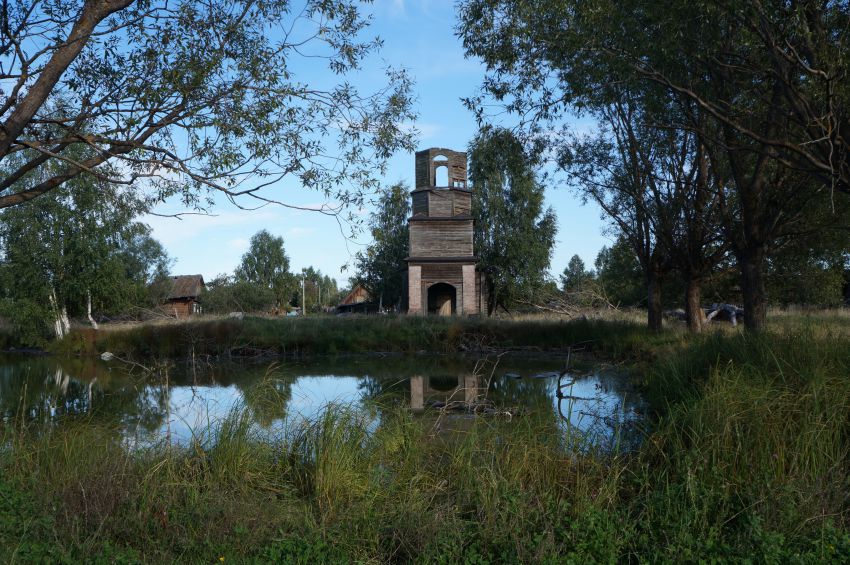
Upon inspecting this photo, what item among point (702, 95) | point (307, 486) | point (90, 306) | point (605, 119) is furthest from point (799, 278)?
point (90, 306)

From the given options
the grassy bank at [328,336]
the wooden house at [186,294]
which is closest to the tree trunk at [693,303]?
the grassy bank at [328,336]

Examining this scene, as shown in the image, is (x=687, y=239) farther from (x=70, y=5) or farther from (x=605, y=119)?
(x=70, y=5)

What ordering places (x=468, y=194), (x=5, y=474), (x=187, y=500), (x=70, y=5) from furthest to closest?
(x=468, y=194) → (x=70, y=5) → (x=5, y=474) → (x=187, y=500)

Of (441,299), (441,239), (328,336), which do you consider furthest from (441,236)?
(328,336)

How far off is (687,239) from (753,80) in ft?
26.9

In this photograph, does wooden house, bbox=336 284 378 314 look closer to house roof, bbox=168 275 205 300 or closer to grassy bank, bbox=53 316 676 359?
house roof, bbox=168 275 205 300

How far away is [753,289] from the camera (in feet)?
46.3

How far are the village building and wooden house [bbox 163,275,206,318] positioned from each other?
2954 centimetres

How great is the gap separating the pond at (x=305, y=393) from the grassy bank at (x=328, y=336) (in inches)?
60.0

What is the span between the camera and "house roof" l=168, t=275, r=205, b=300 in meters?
61.2

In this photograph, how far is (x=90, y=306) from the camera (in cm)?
3350

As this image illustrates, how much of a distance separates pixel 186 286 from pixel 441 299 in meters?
32.1

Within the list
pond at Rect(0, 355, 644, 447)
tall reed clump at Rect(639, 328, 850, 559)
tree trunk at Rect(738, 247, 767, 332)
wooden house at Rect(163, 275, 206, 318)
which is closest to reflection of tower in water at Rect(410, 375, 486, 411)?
pond at Rect(0, 355, 644, 447)

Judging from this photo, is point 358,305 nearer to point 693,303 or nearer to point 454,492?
point 693,303
